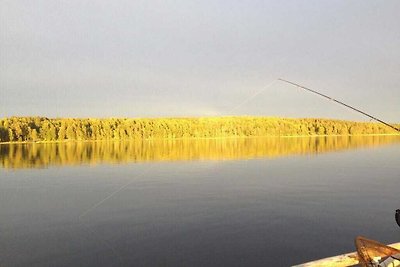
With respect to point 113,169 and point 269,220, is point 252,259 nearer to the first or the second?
point 269,220

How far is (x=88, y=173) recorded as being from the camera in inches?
1837

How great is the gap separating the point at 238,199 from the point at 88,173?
2553 cm

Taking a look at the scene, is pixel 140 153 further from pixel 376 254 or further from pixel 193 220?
pixel 376 254

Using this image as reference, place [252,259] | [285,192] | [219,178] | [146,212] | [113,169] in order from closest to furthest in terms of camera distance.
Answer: [252,259] < [146,212] < [285,192] < [219,178] < [113,169]

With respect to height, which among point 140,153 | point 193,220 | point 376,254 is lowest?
point 140,153

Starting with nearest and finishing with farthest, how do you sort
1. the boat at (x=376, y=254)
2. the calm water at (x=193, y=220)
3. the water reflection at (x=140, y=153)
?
the boat at (x=376, y=254) < the calm water at (x=193, y=220) < the water reflection at (x=140, y=153)

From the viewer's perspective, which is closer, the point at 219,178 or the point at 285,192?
the point at 285,192

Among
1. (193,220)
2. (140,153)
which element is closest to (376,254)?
(193,220)

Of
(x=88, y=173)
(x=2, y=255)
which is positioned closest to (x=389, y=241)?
(x=2, y=255)

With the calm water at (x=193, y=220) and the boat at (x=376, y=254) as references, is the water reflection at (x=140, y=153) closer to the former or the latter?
the calm water at (x=193, y=220)

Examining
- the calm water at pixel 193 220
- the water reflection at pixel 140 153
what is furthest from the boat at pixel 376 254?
the water reflection at pixel 140 153

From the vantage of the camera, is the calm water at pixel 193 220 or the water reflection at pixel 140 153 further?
the water reflection at pixel 140 153

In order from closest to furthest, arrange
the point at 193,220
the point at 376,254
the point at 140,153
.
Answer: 1. the point at 376,254
2. the point at 193,220
3. the point at 140,153

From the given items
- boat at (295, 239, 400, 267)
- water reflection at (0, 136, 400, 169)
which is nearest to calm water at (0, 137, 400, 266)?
boat at (295, 239, 400, 267)
